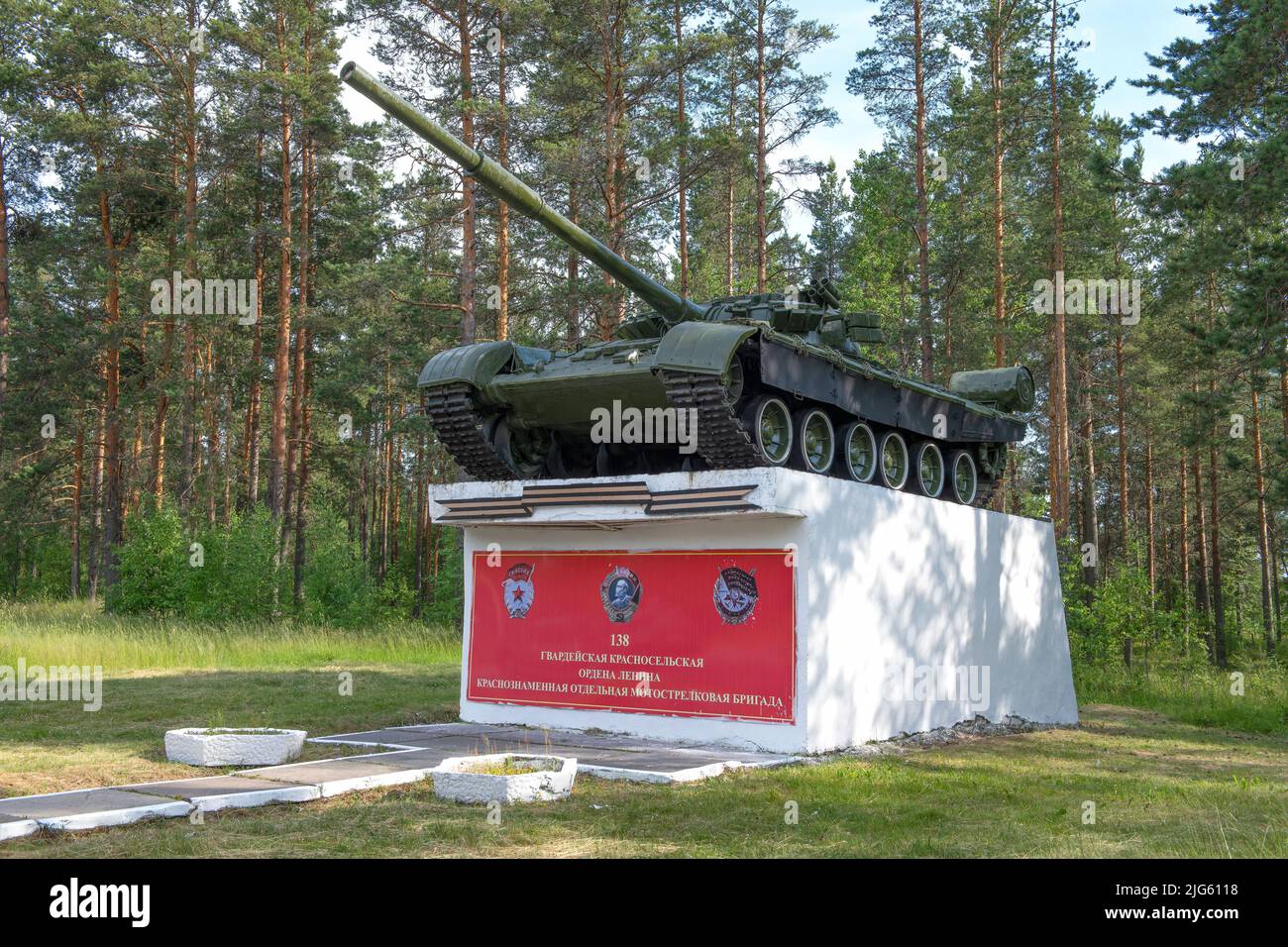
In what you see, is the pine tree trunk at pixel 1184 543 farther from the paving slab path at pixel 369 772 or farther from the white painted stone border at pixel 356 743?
the white painted stone border at pixel 356 743

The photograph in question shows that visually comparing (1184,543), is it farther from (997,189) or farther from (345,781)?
(345,781)

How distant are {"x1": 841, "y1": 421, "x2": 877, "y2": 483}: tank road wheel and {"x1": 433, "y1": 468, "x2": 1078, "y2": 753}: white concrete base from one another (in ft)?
2.30

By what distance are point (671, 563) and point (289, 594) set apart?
17.5 m

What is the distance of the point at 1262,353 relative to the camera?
14.2 metres

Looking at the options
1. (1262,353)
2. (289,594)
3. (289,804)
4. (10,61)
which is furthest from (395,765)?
(10,61)

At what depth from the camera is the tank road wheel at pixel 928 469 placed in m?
13.7

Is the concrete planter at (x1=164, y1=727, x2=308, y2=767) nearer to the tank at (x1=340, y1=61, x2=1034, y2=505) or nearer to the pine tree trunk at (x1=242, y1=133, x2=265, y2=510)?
the tank at (x1=340, y1=61, x2=1034, y2=505)

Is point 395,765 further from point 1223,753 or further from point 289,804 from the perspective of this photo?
point 1223,753

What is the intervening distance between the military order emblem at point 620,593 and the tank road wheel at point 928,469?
13.9 ft

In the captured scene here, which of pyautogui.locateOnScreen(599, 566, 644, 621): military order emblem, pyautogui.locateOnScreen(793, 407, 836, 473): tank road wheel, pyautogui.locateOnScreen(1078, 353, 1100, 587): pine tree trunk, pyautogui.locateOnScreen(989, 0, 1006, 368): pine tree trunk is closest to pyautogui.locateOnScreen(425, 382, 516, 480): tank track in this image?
pyautogui.locateOnScreen(599, 566, 644, 621): military order emblem

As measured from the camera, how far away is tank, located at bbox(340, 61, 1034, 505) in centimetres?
995

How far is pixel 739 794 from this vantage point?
7738 millimetres

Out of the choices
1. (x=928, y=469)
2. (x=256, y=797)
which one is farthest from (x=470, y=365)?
(x=928, y=469)

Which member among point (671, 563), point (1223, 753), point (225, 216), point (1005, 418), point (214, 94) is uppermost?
point (214, 94)
